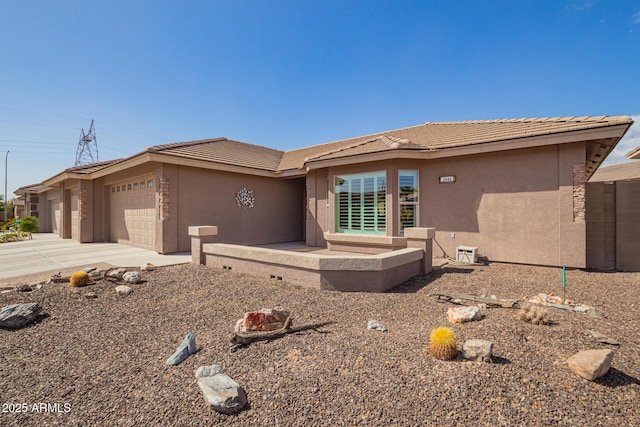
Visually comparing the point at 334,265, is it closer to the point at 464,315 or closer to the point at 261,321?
the point at 261,321

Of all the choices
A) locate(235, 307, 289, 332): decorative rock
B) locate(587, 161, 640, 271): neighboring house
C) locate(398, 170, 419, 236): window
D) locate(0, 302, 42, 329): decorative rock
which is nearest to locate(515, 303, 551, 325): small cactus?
locate(235, 307, 289, 332): decorative rock

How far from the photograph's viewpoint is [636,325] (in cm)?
402

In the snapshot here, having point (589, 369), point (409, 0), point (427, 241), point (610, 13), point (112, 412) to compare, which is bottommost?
point (112, 412)

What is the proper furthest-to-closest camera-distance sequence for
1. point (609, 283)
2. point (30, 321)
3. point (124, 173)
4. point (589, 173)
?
point (124, 173) < point (589, 173) < point (609, 283) < point (30, 321)

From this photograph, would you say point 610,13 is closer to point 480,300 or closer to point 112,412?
point 480,300

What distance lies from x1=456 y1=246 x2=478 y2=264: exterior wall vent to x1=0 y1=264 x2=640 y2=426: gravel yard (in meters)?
2.95

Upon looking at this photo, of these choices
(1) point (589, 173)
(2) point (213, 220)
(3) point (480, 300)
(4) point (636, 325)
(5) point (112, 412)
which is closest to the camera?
(5) point (112, 412)

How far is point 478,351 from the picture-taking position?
9.86ft

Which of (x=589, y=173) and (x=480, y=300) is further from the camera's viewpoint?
(x=589, y=173)

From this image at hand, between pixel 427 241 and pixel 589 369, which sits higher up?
pixel 427 241

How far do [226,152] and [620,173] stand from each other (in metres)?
30.4

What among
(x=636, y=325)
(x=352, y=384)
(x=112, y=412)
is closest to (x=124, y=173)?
(x=112, y=412)

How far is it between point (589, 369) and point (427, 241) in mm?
4677

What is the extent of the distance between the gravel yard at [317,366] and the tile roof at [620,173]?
23.1 m
